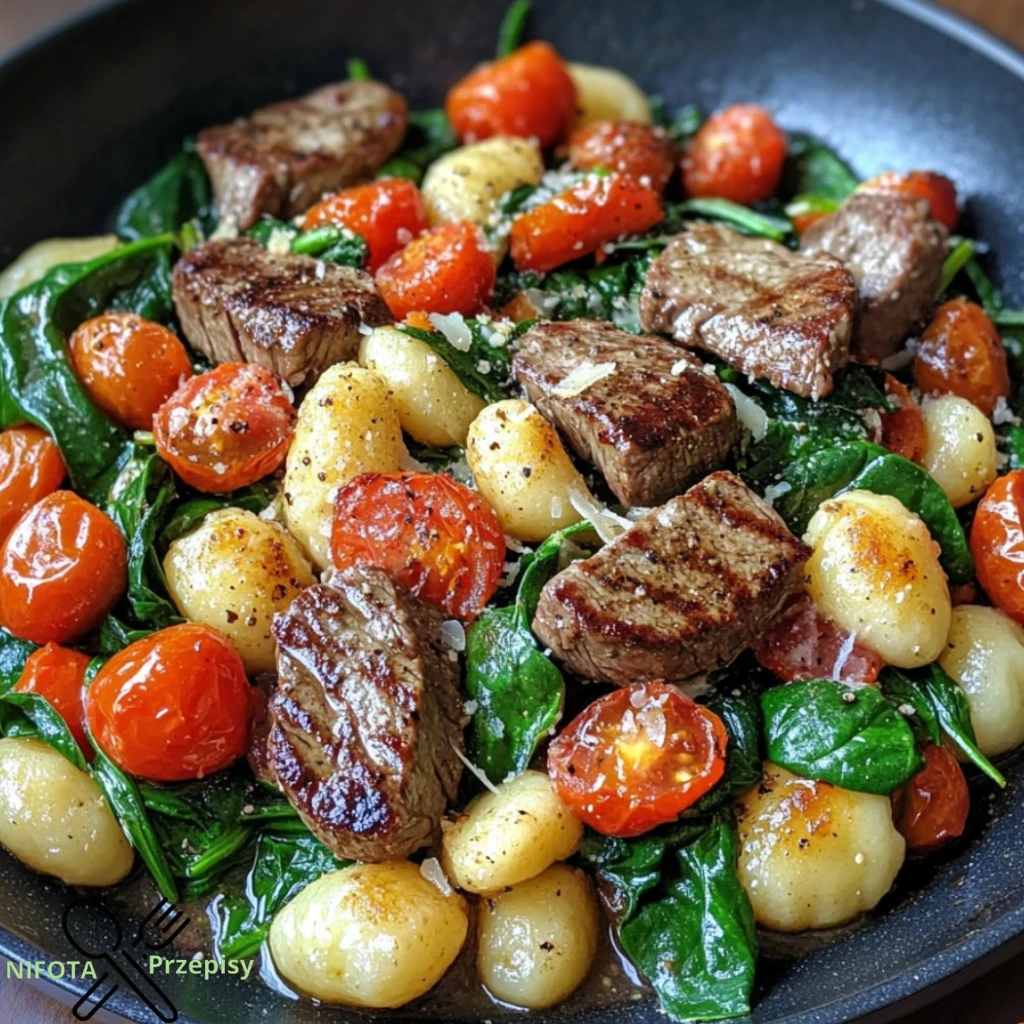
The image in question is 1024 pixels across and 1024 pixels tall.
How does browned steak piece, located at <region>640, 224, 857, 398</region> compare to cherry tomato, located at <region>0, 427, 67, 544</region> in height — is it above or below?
above

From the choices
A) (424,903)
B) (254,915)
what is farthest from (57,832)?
(424,903)

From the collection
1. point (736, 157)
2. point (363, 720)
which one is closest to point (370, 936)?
point (363, 720)

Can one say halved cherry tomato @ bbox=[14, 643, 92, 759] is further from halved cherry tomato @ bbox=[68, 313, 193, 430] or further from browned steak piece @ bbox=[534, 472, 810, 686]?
browned steak piece @ bbox=[534, 472, 810, 686]

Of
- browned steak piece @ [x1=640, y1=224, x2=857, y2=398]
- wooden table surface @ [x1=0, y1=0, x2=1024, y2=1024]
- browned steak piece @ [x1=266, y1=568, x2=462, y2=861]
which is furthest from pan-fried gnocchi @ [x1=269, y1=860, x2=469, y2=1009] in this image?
browned steak piece @ [x1=640, y1=224, x2=857, y2=398]

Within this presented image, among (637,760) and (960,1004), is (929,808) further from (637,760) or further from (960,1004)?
(637,760)

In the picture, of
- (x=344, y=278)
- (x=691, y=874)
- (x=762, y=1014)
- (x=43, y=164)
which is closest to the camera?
(x=762, y=1014)

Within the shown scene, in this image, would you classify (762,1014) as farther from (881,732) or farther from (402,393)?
(402,393)
